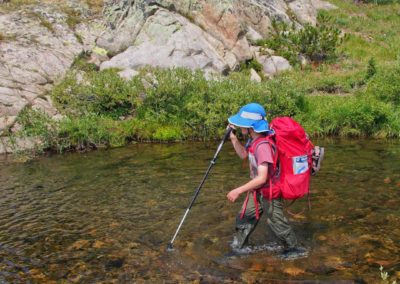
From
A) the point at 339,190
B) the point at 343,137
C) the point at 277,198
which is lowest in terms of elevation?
the point at 343,137

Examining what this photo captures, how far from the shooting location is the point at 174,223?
1150 centimetres

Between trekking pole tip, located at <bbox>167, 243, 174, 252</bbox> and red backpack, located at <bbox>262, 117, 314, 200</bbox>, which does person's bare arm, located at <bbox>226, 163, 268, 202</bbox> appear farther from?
trekking pole tip, located at <bbox>167, 243, 174, 252</bbox>

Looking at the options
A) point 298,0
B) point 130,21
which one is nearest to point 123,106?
point 130,21

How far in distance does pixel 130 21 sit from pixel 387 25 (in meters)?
26.6

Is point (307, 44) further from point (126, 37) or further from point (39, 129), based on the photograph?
point (39, 129)

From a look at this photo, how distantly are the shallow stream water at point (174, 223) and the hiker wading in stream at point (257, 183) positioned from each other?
509mm

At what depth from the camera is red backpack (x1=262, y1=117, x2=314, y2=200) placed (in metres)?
8.41

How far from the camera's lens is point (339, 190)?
13.7 metres

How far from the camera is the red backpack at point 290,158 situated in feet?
27.6

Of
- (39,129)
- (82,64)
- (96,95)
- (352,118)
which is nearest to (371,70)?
(352,118)

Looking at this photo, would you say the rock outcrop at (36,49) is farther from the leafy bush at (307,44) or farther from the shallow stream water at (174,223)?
the leafy bush at (307,44)

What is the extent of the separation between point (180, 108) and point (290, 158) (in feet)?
50.1

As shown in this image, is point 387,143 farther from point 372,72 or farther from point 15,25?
point 15,25

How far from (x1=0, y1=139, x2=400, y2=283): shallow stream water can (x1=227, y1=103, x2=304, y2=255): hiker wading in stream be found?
509mm
